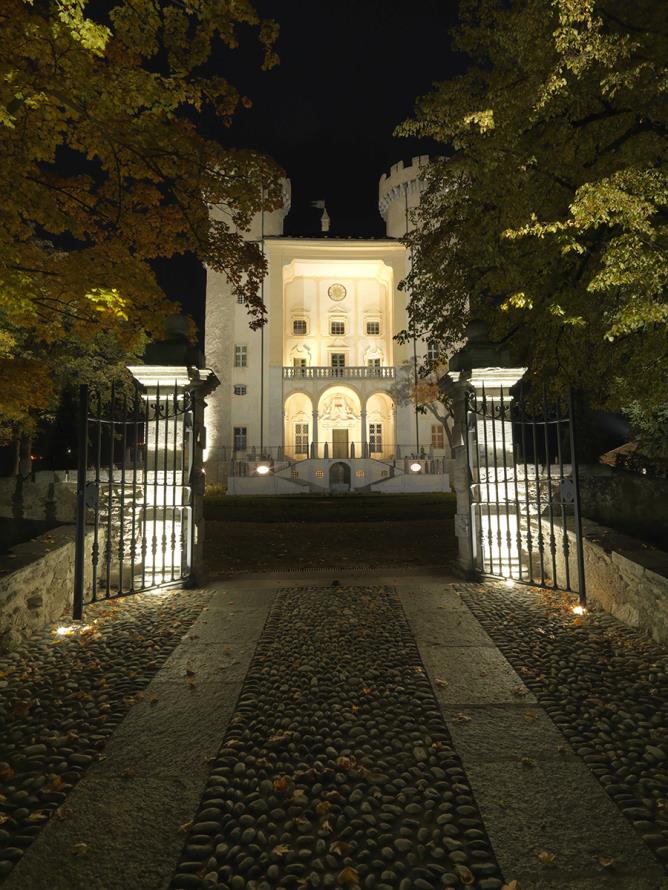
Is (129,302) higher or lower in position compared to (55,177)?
lower

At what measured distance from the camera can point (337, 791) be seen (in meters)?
2.61

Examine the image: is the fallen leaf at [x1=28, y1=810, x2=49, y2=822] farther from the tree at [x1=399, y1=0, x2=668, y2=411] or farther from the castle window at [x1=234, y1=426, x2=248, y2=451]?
the castle window at [x1=234, y1=426, x2=248, y2=451]

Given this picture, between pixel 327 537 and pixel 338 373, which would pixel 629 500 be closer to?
pixel 327 537

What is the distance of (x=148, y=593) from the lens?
6.67 metres

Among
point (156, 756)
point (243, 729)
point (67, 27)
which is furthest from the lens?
point (67, 27)

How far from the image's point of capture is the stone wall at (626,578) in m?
4.68

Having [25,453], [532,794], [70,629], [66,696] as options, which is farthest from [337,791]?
[25,453]

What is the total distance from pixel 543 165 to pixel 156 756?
34.0ft

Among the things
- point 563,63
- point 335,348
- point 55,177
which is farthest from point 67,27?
point 335,348

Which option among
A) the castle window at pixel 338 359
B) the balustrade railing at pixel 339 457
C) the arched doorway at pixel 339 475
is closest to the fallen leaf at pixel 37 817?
the balustrade railing at pixel 339 457

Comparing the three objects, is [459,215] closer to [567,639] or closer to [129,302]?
[129,302]

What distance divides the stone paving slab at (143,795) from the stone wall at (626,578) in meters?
3.92

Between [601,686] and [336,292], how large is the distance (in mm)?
40460

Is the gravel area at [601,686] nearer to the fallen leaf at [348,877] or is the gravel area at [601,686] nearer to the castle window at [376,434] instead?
the fallen leaf at [348,877]
